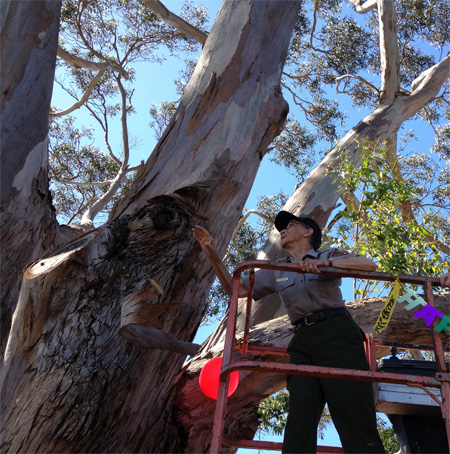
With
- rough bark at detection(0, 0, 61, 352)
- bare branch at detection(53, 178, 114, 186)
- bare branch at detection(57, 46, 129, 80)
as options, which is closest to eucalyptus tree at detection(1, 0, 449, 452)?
rough bark at detection(0, 0, 61, 352)

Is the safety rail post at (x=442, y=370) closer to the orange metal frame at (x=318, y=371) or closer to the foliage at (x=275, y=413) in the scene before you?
the orange metal frame at (x=318, y=371)

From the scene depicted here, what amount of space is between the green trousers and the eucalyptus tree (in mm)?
552

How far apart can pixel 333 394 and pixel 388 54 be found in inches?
243

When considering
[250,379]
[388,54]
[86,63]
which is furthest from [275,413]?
[86,63]

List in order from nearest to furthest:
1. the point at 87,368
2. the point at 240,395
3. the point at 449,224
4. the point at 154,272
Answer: the point at 87,368, the point at 154,272, the point at 240,395, the point at 449,224

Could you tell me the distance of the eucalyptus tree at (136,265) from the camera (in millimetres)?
2518

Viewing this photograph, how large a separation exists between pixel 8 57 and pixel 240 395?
2372mm

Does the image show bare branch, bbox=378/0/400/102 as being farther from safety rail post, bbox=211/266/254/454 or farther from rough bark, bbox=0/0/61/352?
safety rail post, bbox=211/266/254/454

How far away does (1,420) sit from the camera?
2.42 m

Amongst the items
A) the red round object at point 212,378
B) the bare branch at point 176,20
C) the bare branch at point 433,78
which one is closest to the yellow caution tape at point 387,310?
the red round object at point 212,378

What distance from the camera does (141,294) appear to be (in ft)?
8.69

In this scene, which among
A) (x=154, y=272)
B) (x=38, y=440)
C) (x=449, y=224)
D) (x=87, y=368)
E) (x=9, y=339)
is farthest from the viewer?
(x=449, y=224)

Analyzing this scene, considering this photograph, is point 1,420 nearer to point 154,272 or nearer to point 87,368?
point 87,368

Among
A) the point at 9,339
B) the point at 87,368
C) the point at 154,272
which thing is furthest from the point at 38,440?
the point at 154,272
